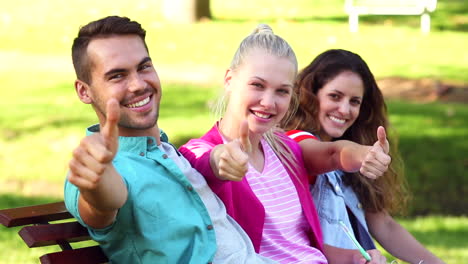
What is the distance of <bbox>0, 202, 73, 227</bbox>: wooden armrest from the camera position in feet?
10.0

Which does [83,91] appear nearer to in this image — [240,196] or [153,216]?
[153,216]

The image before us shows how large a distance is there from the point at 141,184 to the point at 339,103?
1.50 m

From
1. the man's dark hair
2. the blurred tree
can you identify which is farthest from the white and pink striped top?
the blurred tree

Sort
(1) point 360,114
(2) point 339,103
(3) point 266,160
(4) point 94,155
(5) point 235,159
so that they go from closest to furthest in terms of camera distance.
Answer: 1. (4) point 94,155
2. (5) point 235,159
3. (3) point 266,160
4. (2) point 339,103
5. (1) point 360,114

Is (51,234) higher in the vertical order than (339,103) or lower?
lower

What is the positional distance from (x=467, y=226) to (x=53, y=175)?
3731mm

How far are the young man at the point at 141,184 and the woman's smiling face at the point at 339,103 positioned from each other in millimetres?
1093

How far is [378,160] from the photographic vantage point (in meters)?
3.22

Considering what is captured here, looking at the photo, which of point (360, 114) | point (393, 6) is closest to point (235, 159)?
point (360, 114)

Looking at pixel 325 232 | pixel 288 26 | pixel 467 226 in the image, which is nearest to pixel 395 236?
pixel 325 232

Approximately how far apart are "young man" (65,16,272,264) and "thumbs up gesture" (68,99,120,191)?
239 millimetres

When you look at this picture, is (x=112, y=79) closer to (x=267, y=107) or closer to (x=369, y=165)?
(x=267, y=107)

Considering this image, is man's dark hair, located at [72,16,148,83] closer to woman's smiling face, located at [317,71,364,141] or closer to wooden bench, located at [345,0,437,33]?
woman's smiling face, located at [317,71,364,141]

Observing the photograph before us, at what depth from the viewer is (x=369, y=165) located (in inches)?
128
